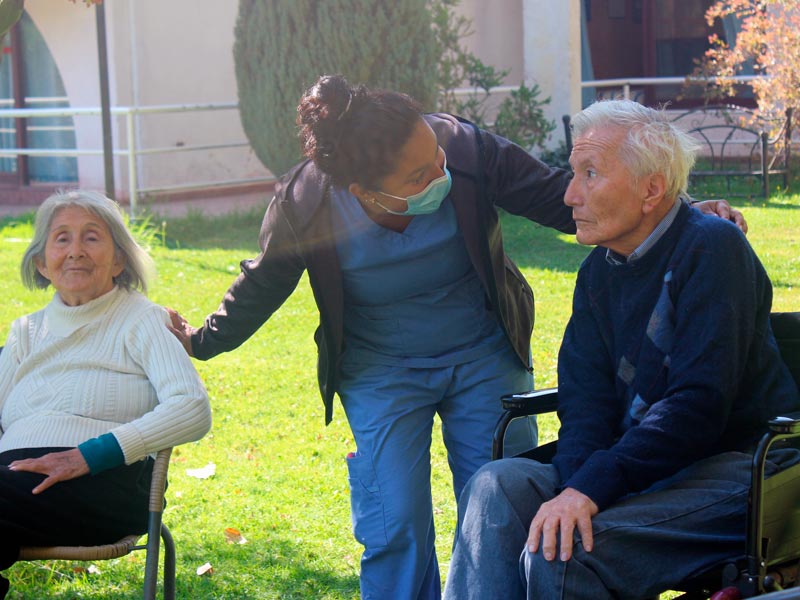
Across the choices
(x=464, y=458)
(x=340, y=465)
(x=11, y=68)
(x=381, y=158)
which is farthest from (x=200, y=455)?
(x=11, y=68)

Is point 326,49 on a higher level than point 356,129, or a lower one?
higher

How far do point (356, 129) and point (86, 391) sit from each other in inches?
48.6

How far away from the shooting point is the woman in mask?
3402 mm

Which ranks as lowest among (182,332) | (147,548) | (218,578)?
(218,578)

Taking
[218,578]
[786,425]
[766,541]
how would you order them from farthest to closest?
[218,578], [766,541], [786,425]

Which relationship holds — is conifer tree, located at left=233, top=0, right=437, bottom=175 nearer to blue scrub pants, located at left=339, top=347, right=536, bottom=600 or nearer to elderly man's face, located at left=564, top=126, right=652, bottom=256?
blue scrub pants, located at left=339, top=347, right=536, bottom=600

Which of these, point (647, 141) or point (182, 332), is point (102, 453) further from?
point (647, 141)

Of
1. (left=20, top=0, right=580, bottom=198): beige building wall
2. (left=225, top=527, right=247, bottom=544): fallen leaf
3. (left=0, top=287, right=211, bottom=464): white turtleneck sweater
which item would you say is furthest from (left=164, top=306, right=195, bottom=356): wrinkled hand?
(left=20, top=0, right=580, bottom=198): beige building wall

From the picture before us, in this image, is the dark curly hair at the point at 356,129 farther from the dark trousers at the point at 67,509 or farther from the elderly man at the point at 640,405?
the dark trousers at the point at 67,509

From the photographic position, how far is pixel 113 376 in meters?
3.66

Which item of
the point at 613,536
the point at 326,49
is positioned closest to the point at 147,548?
the point at 613,536

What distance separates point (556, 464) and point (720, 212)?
851 mm

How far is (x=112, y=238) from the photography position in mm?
3766

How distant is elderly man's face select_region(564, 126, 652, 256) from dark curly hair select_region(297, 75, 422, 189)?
509 mm
